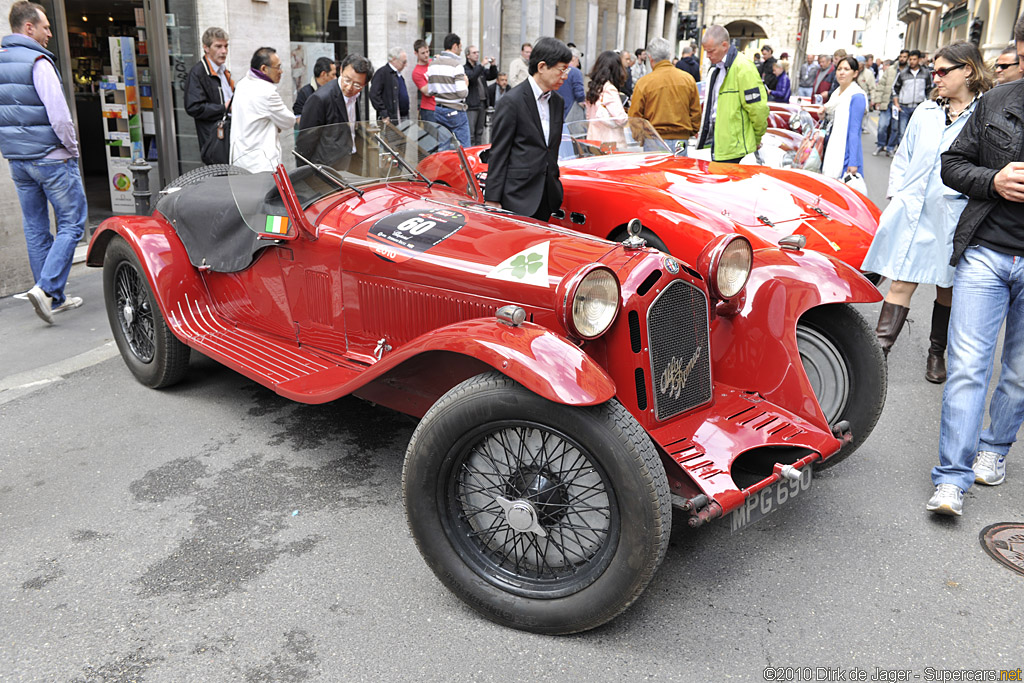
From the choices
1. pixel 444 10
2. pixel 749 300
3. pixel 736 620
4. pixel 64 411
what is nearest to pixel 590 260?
pixel 749 300

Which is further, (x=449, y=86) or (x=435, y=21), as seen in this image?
(x=435, y=21)

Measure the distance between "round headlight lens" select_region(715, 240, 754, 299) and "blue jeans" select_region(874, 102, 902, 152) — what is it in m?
16.9

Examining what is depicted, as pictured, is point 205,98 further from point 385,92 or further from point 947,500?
point 947,500

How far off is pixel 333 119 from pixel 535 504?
4.06m

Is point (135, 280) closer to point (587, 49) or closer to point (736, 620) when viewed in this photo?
point (736, 620)

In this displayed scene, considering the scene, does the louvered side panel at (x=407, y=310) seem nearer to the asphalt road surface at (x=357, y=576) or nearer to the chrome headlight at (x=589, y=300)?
the chrome headlight at (x=589, y=300)

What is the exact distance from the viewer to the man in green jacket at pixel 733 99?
687 cm

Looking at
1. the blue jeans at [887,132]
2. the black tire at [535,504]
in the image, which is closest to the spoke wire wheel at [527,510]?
the black tire at [535,504]

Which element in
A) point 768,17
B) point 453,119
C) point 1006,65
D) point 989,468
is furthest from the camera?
point 768,17

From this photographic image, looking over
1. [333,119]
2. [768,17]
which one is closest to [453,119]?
[333,119]

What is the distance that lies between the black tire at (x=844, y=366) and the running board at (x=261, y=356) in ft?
6.55

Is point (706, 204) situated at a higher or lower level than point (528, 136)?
lower

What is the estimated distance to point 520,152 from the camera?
491 centimetres

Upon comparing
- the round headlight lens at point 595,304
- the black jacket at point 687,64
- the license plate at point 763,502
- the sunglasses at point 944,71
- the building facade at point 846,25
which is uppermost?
the building facade at point 846,25
